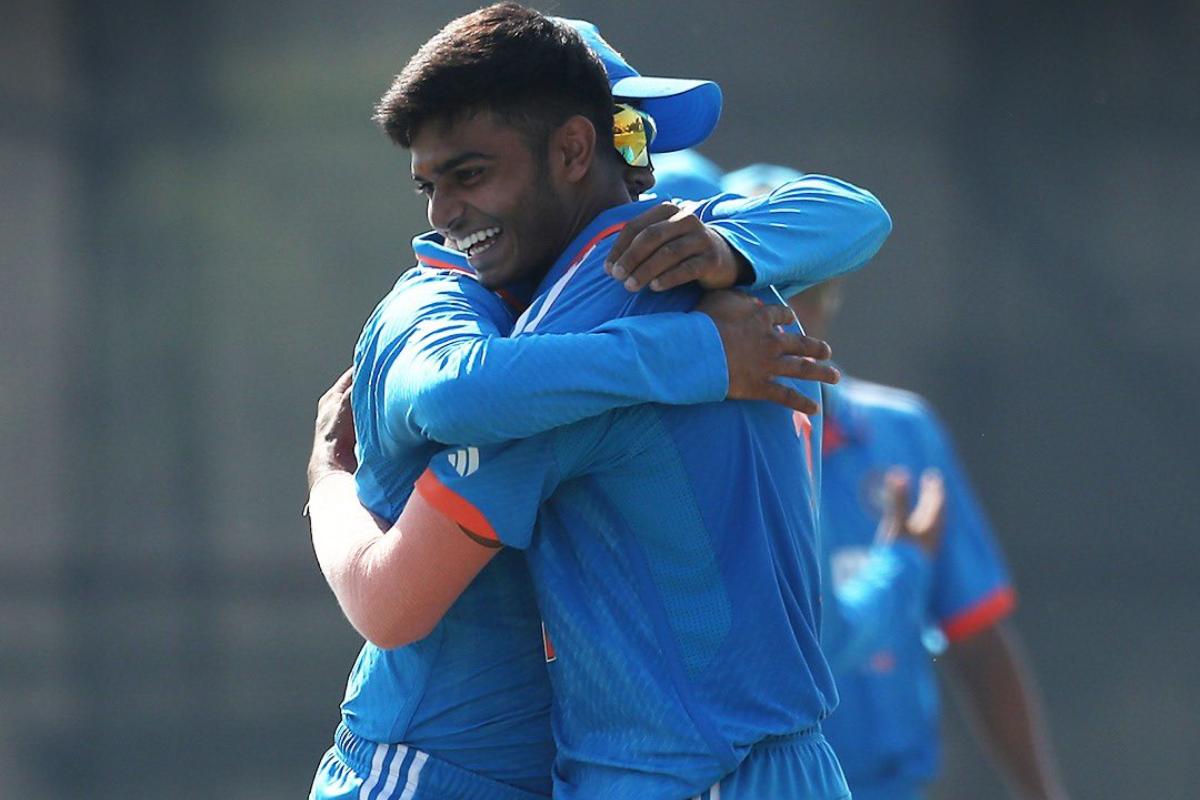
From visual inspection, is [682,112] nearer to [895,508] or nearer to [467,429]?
[467,429]

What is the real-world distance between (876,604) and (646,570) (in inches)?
74.5

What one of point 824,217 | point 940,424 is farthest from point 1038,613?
point 824,217

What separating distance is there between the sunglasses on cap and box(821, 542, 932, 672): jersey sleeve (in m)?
1.51

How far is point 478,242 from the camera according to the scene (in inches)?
80.1

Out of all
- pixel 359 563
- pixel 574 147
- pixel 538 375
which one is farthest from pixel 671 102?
pixel 359 563

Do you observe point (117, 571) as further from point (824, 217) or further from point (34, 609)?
point (824, 217)

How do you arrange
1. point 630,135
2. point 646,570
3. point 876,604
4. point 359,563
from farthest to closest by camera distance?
point 876,604 < point 630,135 < point 359,563 < point 646,570

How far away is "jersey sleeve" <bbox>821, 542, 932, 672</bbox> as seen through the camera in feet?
11.6

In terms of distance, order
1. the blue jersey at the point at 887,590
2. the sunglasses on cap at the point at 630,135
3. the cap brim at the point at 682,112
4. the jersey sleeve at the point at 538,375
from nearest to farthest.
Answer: the jersey sleeve at the point at 538,375, the sunglasses on cap at the point at 630,135, the cap brim at the point at 682,112, the blue jersey at the point at 887,590

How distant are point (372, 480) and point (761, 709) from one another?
0.53 m

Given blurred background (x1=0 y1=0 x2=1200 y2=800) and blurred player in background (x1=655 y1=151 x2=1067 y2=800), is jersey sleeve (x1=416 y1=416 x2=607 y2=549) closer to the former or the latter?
blurred player in background (x1=655 y1=151 x2=1067 y2=800)

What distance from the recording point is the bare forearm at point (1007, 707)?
4129mm

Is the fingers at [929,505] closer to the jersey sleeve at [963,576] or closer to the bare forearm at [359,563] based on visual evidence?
the jersey sleeve at [963,576]

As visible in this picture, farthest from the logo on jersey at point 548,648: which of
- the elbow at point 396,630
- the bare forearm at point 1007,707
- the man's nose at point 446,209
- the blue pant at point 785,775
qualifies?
the bare forearm at point 1007,707
